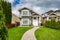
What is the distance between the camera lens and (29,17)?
6066 centimetres

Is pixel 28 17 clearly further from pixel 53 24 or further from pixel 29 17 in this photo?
pixel 53 24

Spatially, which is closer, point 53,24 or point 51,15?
point 53,24

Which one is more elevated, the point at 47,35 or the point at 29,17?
the point at 29,17

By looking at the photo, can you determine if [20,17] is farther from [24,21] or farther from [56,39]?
[56,39]

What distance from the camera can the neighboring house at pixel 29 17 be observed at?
60.1 metres

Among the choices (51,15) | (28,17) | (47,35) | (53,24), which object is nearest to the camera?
(47,35)

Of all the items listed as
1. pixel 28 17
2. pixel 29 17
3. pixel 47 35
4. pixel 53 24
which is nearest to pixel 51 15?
pixel 29 17

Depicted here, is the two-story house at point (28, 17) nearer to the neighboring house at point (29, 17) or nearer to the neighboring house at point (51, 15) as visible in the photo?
the neighboring house at point (29, 17)

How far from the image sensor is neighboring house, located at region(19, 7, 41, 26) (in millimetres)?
60094

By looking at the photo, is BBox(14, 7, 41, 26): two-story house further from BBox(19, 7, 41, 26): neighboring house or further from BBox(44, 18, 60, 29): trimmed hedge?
BBox(44, 18, 60, 29): trimmed hedge

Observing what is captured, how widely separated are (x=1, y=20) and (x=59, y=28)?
29.3 meters

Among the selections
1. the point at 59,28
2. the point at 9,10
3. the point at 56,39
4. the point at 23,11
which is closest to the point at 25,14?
the point at 23,11

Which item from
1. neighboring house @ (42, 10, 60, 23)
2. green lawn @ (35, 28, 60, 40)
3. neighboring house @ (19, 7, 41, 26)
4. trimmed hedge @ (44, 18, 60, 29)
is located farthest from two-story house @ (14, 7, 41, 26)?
green lawn @ (35, 28, 60, 40)

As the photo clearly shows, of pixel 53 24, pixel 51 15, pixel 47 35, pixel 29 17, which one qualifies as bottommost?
pixel 47 35
